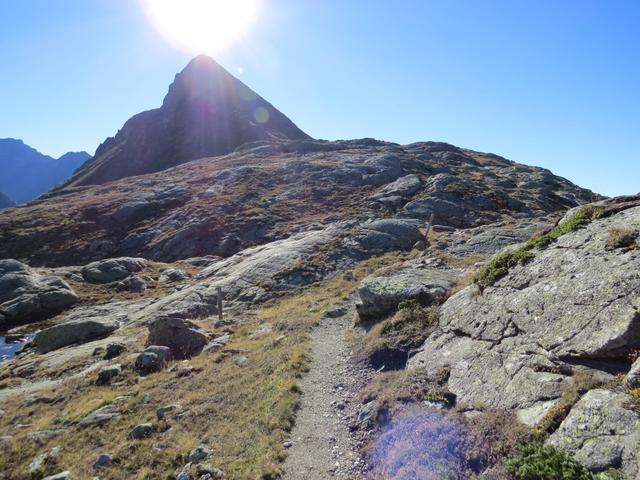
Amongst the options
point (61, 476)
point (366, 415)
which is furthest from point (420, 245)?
point (61, 476)

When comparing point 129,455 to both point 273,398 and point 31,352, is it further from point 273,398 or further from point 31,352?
point 31,352

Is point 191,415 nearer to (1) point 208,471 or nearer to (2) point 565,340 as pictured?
(1) point 208,471

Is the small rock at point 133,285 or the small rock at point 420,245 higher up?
the small rock at point 420,245

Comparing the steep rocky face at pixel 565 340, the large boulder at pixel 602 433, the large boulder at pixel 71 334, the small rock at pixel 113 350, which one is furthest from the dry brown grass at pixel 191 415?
the large boulder at pixel 71 334

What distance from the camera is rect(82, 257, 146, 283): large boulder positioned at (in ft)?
167

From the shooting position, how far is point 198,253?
58.6 meters

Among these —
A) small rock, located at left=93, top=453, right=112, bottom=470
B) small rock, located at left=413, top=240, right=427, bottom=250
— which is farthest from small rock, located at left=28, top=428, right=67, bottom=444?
small rock, located at left=413, top=240, right=427, bottom=250

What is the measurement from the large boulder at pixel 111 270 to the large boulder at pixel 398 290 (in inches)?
1591

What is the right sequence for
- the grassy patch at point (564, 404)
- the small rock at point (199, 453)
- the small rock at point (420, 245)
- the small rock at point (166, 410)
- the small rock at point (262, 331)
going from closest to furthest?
the grassy patch at point (564, 404) → the small rock at point (199, 453) → the small rock at point (166, 410) → the small rock at point (262, 331) → the small rock at point (420, 245)

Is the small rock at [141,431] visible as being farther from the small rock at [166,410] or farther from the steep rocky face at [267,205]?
the steep rocky face at [267,205]

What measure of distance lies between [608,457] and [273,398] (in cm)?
1049

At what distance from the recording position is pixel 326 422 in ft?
42.9

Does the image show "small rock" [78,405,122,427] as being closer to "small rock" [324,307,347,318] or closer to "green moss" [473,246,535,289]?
"small rock" [324,307,347,318]

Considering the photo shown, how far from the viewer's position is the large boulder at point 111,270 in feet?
167
